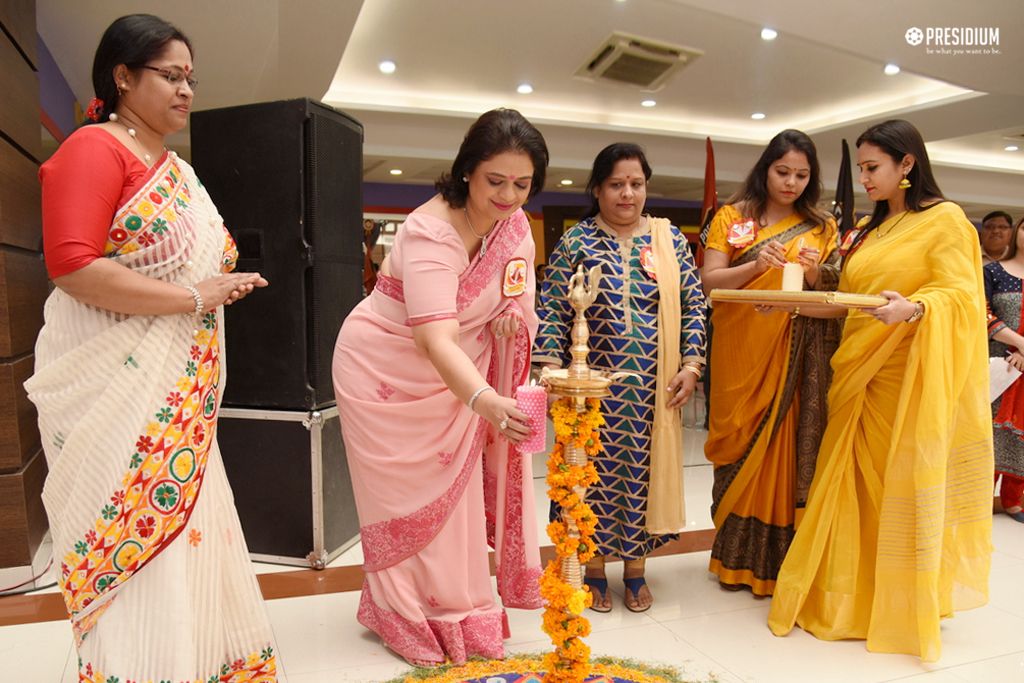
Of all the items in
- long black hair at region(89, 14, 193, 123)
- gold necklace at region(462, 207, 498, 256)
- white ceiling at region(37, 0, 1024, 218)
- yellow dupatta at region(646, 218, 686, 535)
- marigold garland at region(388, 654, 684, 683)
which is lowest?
marigold garland at region(388, 654, 684, 683)

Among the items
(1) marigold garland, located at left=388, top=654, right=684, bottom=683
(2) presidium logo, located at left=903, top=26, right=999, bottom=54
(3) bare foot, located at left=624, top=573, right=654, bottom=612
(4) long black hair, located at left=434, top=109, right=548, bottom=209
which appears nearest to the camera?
(4) long black hair, located at left=434, top=109, right=548, bottom=209

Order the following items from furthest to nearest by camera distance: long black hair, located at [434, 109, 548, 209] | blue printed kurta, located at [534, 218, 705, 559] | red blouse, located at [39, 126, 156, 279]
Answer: blue printed kurta, located at [534, 218, 705, 559], long black hair, located at [434, 109, 548, 209], red blouse, located at [39, 126, 156, 279]

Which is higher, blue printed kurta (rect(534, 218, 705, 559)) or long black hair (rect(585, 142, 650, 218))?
long black hair (rect(585, 142, 650, 218))

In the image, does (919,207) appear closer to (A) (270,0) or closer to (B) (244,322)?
(B) (244,322)

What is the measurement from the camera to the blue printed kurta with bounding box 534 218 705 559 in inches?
97.0

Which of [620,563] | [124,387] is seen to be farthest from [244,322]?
[620,563]

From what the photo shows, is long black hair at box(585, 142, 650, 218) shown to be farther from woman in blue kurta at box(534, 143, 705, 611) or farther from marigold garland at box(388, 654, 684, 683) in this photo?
marigold garland at box(388, 654, 684, 683)

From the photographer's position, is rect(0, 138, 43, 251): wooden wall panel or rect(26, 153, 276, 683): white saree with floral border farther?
rect(0, 138, 43, 251): wooden wall panel

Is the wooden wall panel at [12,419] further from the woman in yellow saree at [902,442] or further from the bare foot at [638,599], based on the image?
the woman in yellow saree at [902,442]

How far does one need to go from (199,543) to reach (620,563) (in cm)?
191

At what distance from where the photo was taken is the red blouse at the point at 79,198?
1.47 m

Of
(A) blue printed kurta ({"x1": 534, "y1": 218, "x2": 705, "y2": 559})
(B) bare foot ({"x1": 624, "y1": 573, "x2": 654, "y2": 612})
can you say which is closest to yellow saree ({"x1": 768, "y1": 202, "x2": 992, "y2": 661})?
(B) bare foot ({"x1": 624, "y1": 573, "x2": 654, "y2": 612})

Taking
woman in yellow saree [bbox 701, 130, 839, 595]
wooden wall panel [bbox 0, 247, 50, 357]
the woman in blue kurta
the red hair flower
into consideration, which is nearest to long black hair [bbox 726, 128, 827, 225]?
woman in yellow saree [bbox 701, 130, 839, 595]

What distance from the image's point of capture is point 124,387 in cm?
158
